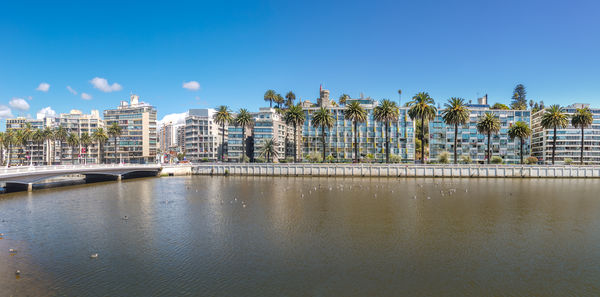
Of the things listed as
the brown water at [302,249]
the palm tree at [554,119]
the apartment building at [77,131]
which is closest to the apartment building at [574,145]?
the palm tree at [554,119]

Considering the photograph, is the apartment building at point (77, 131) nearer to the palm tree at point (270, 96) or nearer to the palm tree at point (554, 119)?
the palm tree at point (270, 96)

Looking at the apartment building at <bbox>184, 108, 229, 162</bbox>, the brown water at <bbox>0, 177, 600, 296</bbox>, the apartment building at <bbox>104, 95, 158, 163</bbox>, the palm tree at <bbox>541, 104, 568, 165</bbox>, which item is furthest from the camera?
the apartment building at <bbox>184, 108, 229, 162</bbox>

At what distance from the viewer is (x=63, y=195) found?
63.0 metres

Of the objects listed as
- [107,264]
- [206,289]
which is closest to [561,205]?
[206,289]

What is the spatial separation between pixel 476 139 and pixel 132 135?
580 feet

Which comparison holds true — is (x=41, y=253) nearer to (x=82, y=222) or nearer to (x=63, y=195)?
(x=82, y=222)

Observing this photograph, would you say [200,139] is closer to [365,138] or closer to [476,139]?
[365,138]

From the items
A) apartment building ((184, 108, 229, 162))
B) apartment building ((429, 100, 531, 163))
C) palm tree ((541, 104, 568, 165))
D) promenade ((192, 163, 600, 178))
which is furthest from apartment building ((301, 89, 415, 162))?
apartment building ((184, 108, 229, 162))

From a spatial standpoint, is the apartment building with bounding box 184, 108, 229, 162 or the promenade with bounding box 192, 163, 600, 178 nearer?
the promenade with bounding box 192, 163, 600, 178

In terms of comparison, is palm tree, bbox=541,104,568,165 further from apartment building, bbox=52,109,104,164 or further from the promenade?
apartment building, bbox=52,109,104,164

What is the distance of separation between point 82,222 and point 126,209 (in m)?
8.77

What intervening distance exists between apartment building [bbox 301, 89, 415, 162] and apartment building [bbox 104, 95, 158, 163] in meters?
91.4

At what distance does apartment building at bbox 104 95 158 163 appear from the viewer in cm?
17988

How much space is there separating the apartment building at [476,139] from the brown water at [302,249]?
351 ft
